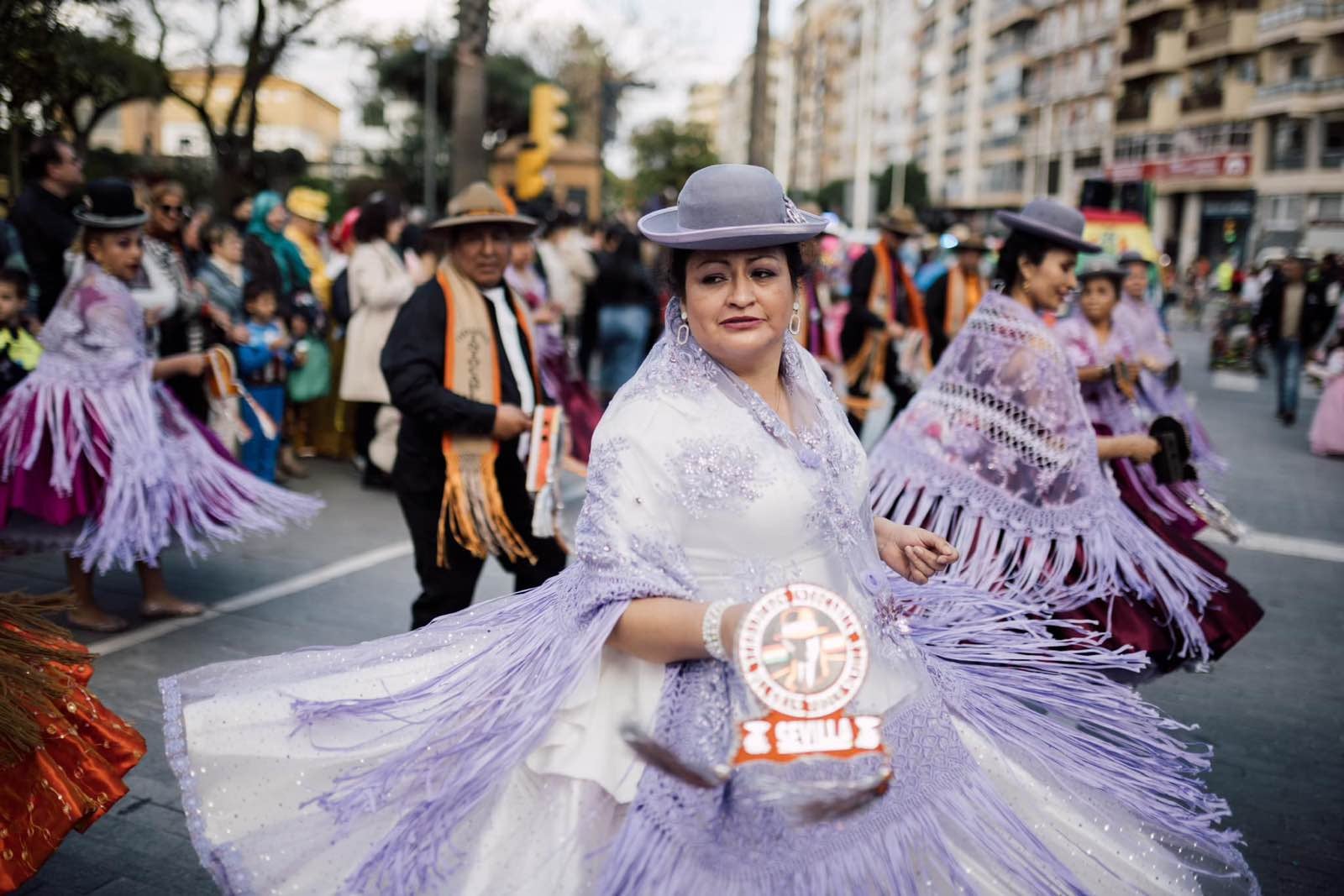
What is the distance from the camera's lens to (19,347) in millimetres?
5738

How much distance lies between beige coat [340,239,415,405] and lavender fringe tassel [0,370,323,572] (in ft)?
9.75

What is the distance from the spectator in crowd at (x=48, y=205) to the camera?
648 centimetres

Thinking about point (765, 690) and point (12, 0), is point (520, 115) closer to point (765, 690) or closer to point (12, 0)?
point (12, 0)

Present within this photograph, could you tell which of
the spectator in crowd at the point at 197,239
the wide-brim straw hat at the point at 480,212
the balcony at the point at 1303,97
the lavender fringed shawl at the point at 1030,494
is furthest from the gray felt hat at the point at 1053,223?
the balcony at the point at 1303,97

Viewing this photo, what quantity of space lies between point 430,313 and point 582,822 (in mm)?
2676

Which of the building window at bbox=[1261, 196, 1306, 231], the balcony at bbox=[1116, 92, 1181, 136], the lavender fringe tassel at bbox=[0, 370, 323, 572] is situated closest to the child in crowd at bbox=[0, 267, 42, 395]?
the lavender fringe tassel at bbox=[0, 370, 323, 572]

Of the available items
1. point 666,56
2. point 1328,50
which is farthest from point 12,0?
point 1328,50

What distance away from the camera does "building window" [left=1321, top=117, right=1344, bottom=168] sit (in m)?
40.4

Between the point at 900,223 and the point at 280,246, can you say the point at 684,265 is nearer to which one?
the point at 280,246

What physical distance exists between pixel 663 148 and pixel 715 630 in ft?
190

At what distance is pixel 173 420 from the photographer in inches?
209

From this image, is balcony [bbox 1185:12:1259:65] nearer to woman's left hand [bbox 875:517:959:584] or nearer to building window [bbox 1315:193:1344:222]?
building window [bbox 1315:193:1344:222]

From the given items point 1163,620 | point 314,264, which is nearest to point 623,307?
point 314,264

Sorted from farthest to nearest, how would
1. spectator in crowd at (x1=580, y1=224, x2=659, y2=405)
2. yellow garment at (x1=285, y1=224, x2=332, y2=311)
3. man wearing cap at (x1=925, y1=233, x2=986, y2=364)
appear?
spectator in crowd at (x1=580, y1=224, x2=659, y2=405)
man wearing cap at (x1=925, y1=233, x2=986, y2=364)
yellow garment at (x1=285, y1=224, x2=332, y2=311)
